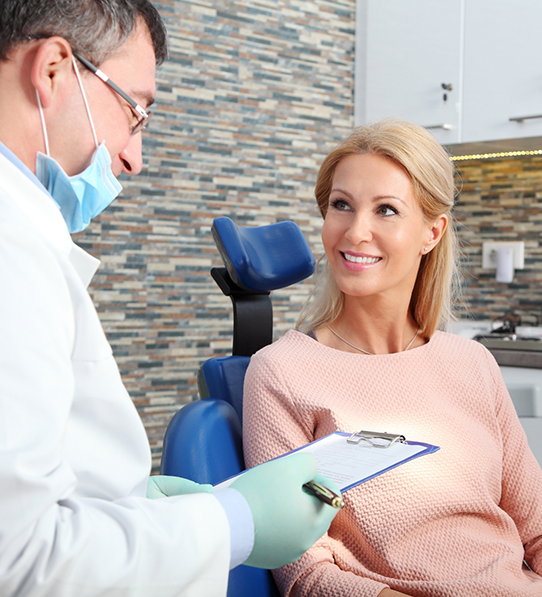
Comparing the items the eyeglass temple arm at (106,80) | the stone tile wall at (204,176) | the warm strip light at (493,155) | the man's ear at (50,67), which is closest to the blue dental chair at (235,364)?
the eyeglass temple arm at (106,80)

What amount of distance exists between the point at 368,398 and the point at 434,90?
76.9 inches

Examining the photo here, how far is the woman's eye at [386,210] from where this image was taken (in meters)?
1.28

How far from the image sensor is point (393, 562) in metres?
1.04

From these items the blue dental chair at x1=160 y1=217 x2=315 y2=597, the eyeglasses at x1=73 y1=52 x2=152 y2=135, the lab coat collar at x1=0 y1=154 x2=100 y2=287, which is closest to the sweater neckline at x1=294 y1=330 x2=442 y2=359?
the blue dental chair at x1=160 y1=217 x2=315 y2=597

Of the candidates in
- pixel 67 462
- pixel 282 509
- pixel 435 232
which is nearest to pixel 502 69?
pixel 435 232

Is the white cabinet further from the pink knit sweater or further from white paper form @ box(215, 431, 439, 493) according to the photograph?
white paper form @ box(215, 431, 439, 493)

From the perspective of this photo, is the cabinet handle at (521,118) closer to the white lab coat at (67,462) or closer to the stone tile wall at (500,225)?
the stone tile wall at (500,225)

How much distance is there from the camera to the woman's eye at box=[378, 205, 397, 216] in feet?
4.21

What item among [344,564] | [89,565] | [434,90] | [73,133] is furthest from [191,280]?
[89,565]

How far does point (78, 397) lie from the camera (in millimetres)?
608

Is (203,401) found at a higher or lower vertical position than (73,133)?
lower

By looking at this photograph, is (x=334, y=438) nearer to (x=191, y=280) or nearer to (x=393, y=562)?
(x=393, y=562)

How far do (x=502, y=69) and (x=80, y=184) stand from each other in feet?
7.39

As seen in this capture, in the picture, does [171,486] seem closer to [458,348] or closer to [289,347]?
[289,347]
